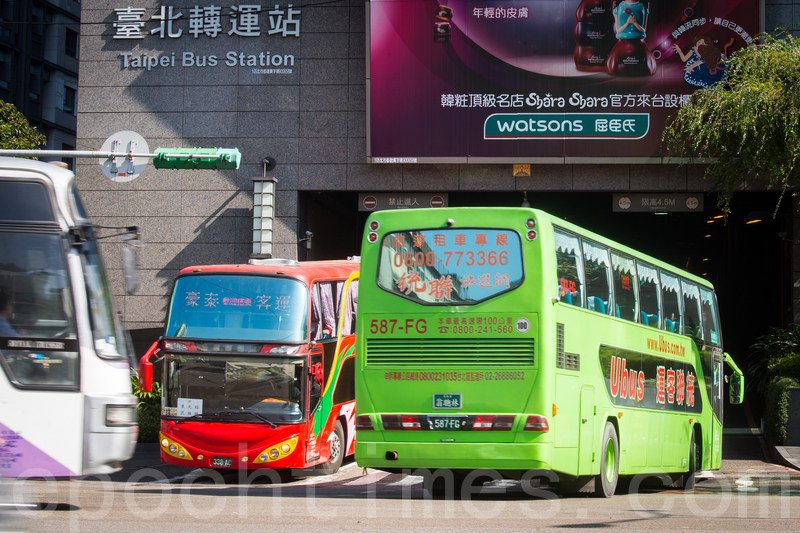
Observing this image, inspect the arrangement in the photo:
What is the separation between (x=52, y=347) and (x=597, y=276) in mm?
6492

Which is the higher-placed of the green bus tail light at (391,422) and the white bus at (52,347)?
the white bus at (52,347)

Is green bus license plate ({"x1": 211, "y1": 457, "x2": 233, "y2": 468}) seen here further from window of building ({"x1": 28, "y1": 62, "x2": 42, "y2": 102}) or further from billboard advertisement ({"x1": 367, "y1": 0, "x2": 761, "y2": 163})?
window of building ({"x1": 28, "y1": 62, "x2": 42, "y2": 102})

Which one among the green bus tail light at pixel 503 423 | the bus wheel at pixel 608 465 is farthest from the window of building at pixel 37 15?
the green bus tail light at pixel 503 423

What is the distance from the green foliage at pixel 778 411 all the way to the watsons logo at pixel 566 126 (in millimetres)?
6479

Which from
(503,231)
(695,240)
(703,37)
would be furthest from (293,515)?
(695,240)

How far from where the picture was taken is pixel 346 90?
21.5 metres

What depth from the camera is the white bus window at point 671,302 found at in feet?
42.7

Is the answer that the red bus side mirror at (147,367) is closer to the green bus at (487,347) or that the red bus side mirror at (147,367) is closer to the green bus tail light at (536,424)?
the green bus at (487,347)

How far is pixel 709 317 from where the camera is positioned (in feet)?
50.6

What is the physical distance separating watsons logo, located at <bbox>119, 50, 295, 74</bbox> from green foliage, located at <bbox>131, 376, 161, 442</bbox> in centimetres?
807

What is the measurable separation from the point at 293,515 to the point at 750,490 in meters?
7.74

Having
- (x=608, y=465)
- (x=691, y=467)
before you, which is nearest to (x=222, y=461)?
(x=608, y=465)

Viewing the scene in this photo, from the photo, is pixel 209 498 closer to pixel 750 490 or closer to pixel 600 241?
pixel 600 241

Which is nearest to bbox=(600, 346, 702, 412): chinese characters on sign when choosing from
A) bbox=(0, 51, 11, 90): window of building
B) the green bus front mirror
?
the green bus front mirror
